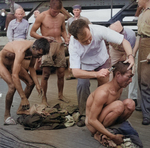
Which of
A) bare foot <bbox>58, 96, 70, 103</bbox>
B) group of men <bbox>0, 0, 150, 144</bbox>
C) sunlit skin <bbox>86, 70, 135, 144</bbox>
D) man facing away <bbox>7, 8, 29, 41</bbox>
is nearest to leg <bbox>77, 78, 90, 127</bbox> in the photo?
group of men <bbox>0, 0, 150, 144</bbox>

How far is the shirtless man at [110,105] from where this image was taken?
10.2 ft

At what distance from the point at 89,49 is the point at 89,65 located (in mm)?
384

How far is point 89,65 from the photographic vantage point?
149 inches

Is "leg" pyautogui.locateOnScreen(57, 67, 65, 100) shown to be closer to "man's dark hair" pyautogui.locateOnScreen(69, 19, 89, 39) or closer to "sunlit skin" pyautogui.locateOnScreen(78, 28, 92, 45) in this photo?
"sunlit skin" pyautogui.locateOnScreen(78, 28, 92, 45)

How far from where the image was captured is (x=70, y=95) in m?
5.71

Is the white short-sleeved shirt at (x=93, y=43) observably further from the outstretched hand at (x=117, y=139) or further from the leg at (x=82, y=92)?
the outstretched hand at (x=117, y=139)

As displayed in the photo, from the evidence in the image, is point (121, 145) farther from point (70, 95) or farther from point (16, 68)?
point (70, 95)

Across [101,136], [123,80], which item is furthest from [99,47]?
[101,136]

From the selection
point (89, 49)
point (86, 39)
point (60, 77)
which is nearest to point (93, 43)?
point (89, 49)

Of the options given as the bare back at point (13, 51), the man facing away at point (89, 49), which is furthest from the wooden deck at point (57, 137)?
the bare back at point (13, 51)

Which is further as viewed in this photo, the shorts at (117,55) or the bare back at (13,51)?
the shorts at (117,55)

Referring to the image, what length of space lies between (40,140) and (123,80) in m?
1.37

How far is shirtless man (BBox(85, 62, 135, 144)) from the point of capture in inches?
122

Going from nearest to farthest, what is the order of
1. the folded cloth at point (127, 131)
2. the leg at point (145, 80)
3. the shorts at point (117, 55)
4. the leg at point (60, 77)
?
the folded cloth at point (127, 131) < the leg at point (145, 80) < the shorts at point (117, 55) < the leg at point (60, 77)
